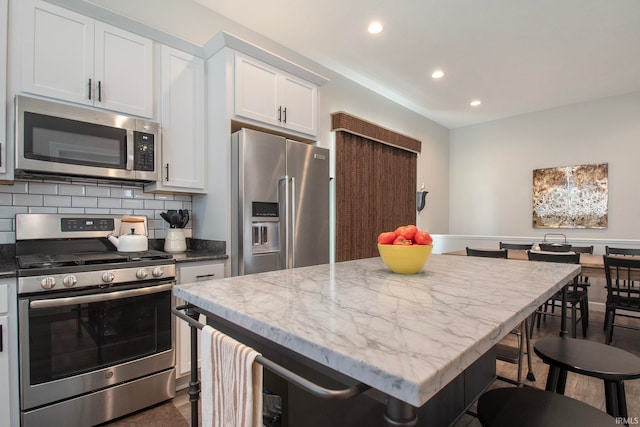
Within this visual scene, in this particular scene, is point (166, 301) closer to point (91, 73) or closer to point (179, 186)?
point (179, 186)

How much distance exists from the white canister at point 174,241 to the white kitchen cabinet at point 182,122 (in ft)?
1.08

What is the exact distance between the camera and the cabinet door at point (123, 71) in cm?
213

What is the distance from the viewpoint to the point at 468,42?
10.4ft

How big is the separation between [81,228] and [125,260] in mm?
599

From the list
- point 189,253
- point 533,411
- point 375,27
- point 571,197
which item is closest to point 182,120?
point 189,253

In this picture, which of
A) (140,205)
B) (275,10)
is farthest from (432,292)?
(275,10)

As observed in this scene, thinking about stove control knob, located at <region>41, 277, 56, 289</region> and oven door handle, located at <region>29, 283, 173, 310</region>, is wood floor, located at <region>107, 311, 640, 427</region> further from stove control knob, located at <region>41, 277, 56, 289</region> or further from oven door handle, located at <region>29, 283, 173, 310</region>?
stove control knob, located at <region>41, 277, 56, 289</region>

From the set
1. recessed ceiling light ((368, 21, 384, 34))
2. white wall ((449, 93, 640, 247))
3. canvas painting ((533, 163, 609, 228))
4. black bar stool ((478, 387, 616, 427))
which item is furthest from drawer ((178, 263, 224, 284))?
canvas painting ((533, 163, 609, 228))

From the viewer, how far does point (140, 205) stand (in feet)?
8.34

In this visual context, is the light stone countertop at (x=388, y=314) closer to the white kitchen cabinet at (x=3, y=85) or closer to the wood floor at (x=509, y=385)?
the wood floor at (x=509, y=385)

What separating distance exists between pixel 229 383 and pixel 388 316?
42 cm

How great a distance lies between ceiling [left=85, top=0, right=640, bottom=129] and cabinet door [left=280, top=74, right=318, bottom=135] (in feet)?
1.70

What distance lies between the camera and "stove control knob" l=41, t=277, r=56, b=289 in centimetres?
165

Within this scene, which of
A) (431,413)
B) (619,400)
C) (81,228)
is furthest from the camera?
(81,228)
